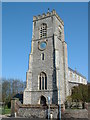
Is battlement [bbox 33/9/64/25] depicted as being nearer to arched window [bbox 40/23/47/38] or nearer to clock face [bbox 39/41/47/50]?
arched window [bbox 40/23/47/38]

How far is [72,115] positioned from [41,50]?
17.1 meters

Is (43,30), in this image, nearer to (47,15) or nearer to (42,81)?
(47,15)

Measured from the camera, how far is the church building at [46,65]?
98.1 ft

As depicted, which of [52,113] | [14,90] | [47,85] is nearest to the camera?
[52,113]

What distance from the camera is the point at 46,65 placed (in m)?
32.0

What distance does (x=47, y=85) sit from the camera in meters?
30.3

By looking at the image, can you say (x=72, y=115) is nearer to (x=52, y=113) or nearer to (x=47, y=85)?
(x=52, y=113)

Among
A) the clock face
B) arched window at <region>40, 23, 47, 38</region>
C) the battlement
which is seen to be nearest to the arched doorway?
the clock face

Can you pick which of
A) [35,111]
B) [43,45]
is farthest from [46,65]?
[35,111]

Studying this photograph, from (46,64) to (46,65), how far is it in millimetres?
213

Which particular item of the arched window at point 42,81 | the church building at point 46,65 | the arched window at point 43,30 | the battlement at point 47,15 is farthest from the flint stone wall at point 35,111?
the battlement at point 47,15

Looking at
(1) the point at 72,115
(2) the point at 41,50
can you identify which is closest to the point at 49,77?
(2) the point at 41,50

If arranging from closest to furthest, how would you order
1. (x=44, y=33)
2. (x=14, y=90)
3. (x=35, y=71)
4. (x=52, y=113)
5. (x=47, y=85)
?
Answer: (x=52, y=113), (x=47, y=85), (x=35, y=71), (x=44, y=33), (x=14, y=90)

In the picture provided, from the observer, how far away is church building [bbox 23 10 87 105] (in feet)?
98.1
